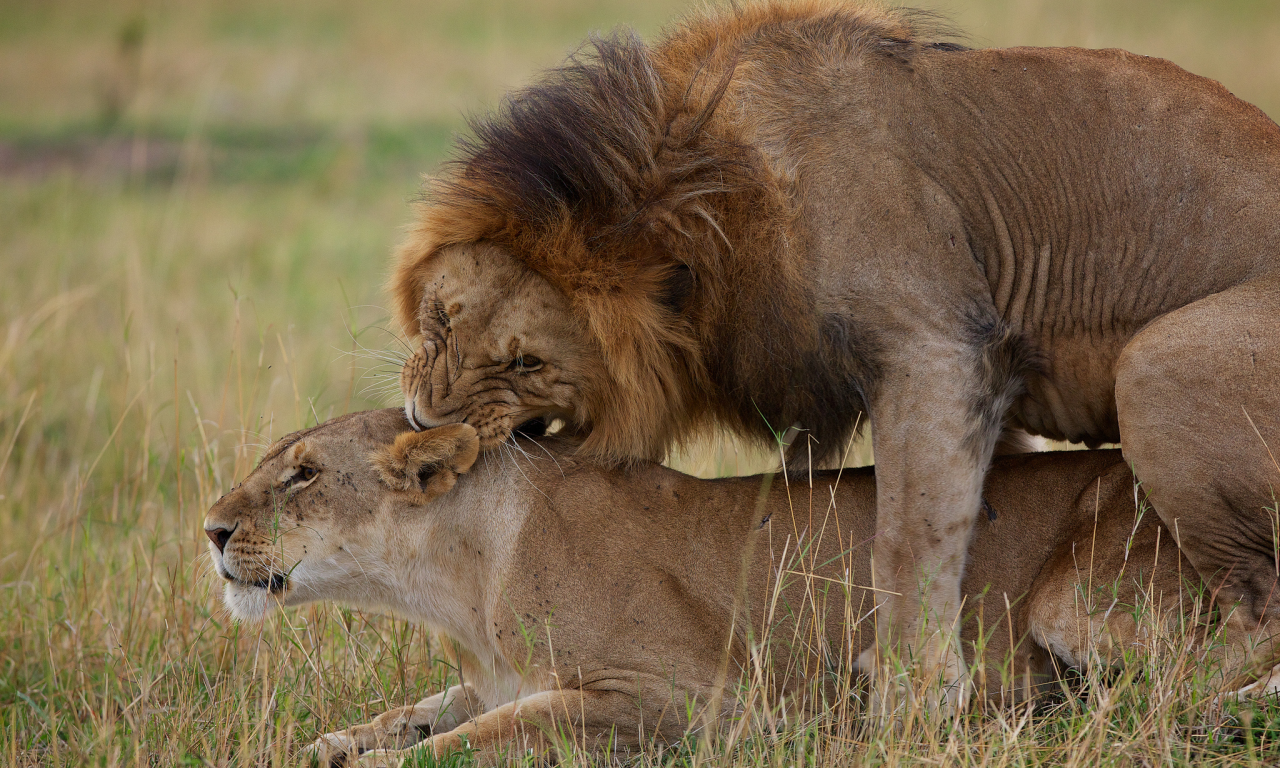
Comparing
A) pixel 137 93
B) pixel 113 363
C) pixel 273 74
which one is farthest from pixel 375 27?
pixel 113 363

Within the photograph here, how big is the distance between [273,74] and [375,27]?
384cm

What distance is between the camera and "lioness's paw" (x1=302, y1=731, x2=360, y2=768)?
3184 mm

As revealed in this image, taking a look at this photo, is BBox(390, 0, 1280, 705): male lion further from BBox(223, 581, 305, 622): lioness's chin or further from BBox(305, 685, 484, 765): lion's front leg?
BBox(305, 685, 484, 765): lion's front leg

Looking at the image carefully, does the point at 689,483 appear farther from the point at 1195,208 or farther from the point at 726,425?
the point at 1195,208

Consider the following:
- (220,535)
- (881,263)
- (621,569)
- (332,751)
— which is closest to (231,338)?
(220,535)

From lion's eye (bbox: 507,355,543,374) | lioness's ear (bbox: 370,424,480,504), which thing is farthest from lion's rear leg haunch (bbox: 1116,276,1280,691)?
lioness's ear (bbox: 370,424,480,504)

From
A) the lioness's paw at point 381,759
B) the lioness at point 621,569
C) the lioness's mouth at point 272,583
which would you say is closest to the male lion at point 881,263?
the lioness at point 621,569

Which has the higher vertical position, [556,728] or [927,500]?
[927,500]

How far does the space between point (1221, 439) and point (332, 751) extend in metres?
2.26

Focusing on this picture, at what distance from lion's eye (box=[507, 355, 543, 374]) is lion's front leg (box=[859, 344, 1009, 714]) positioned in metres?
0.86

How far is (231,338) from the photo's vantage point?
26.5 feet

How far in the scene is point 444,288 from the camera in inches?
133

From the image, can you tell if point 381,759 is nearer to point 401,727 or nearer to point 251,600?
point 401,727

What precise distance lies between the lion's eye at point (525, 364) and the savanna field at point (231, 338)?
1.63ft
